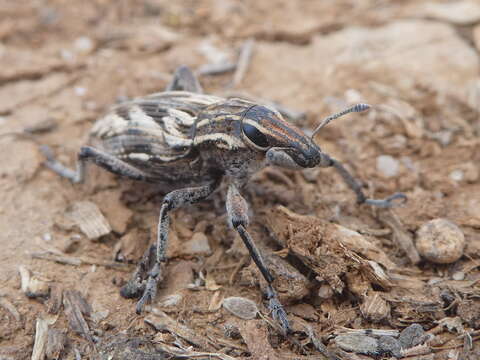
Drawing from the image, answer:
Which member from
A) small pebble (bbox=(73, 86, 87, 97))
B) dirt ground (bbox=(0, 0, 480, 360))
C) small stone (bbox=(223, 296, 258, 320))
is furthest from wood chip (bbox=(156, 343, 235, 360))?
small pebble (bbox=(73, 86, 87, 97))

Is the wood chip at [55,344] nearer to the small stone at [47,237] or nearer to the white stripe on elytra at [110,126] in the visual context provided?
the small stone at [47,237]

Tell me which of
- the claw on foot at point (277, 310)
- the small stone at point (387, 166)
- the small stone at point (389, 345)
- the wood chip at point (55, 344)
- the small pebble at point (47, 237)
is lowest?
the wood chip at point (55, 344)

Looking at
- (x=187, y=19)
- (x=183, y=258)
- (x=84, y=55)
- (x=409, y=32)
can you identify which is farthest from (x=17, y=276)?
(x=409, y=32)

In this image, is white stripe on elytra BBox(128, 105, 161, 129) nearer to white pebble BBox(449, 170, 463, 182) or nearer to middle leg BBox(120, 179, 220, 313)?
middle leg BBox(120, 179, 220, 313)

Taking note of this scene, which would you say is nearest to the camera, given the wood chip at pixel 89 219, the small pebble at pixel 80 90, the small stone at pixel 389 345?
the small stone at pixel 389 345

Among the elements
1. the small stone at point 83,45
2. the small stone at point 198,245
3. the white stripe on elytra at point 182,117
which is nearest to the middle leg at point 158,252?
the small stone at point 198,245

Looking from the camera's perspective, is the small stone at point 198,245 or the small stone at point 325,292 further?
the small stone at point 198,245

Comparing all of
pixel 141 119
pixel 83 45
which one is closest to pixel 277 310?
pixel 141 119
